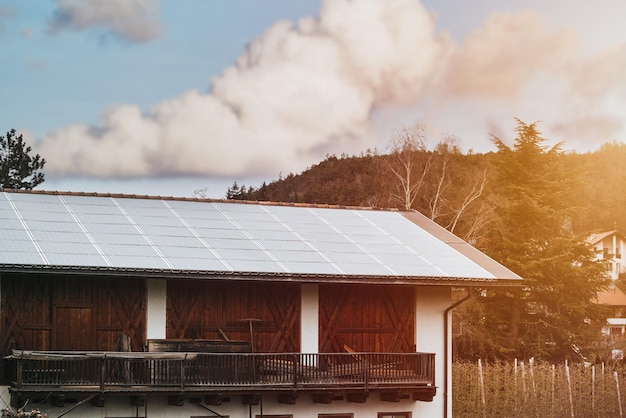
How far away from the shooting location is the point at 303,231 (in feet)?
111

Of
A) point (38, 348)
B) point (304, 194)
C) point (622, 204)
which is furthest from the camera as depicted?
point (622, 204)

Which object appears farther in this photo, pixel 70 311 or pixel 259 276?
pixel 259 276

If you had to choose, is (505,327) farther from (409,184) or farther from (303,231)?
(303,231)

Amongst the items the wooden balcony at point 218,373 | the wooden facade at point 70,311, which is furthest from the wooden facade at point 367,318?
the wooden facade at point 70,311

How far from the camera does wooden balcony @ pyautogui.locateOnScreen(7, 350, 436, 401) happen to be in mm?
26703

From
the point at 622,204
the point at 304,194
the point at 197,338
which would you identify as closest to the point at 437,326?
the point at 197,338

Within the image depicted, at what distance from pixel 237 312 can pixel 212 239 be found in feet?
7.85

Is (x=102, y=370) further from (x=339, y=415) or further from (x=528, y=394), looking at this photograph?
(x=528, y=394)

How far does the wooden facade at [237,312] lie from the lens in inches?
1174

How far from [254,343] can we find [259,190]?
5353 cm

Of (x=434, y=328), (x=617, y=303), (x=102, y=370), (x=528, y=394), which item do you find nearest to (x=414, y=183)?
(x=528, y=394)

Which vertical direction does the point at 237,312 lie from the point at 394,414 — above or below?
above

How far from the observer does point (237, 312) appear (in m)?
30.5

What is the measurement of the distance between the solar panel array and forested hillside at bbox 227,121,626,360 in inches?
794
